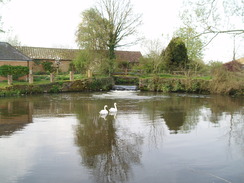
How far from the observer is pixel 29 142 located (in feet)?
25.7

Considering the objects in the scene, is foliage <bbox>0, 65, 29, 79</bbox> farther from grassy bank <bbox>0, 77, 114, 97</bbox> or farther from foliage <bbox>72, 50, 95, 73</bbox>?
foliage <bbox>72, 50, 95, 73</bbox>

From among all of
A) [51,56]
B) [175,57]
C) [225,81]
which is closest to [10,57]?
[51,56]

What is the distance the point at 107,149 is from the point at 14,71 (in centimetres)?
2381

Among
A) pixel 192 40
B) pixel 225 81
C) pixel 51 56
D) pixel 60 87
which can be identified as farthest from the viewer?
pixel 51 56

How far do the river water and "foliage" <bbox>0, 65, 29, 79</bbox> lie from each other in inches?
668

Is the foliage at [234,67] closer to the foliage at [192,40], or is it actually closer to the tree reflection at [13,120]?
the foliage at [192,40]

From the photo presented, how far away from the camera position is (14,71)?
27344mm

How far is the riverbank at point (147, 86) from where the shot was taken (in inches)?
907

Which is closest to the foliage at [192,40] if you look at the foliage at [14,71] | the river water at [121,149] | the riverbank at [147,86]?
the river water at [121,149]

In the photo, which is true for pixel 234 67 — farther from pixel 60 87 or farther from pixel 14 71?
pixel 14 71

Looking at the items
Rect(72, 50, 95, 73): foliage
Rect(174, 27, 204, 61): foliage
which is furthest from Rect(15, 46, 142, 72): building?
Rect(174, 27, 204, 61): foliage

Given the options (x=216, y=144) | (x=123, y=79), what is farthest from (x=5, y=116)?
(x=123, y=79)

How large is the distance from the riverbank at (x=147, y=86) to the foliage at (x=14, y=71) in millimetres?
4990

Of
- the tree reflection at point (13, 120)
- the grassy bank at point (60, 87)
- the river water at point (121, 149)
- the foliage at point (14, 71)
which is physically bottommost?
the river water at point (121, 149)
